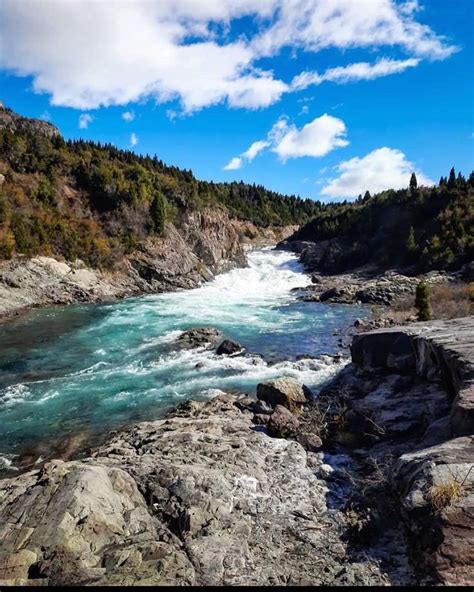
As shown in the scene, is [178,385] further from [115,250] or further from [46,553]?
[115,250]

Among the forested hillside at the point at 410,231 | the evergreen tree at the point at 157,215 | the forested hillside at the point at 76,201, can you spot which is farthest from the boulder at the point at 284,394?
the evergreen tree at the point at 157,215

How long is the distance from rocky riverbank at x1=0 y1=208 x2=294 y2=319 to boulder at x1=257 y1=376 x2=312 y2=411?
25.5 m

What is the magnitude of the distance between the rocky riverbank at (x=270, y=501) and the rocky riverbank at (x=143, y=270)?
2822 cm

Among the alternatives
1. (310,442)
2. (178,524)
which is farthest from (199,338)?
(178,524)

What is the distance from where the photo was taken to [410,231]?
65875mm

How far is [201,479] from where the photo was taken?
359 inches

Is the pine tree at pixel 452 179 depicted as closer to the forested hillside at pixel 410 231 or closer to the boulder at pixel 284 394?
the forested hillside at pixel 410 231

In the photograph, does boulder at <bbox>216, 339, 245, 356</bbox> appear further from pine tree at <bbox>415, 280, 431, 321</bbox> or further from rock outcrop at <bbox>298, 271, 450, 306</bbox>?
rock outcrop at <bbox>298, 271, 450, 306</bbox>

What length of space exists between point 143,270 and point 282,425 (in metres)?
43.7

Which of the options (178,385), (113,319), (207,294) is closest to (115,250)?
(207,294)

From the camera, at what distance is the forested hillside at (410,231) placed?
55344mm

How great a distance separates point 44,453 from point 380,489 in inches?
400

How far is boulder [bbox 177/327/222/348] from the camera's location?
25.3 meters

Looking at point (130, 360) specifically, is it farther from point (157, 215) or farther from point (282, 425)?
point (157, 215)
